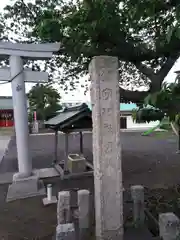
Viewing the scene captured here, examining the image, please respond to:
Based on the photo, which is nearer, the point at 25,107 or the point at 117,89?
the point at 117,89

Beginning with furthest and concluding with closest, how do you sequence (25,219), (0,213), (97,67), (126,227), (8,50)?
(8,50)
(0,213)
(25,219)
(126,227)
(97,67)

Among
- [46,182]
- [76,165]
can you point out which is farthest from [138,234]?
[76,165]

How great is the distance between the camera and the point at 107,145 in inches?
115

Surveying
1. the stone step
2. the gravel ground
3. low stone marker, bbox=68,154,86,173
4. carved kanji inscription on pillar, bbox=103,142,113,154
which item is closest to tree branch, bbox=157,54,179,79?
carved kanji inscription on pillar, bbox=103,142,113,154

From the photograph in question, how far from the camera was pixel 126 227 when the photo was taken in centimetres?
343

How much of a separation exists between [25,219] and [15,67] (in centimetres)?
364

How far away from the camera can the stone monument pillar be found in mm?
2875

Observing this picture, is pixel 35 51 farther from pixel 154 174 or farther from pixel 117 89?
pixel 154 174

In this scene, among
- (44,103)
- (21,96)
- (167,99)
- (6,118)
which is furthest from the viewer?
(6,118)

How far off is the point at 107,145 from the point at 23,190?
342 cm

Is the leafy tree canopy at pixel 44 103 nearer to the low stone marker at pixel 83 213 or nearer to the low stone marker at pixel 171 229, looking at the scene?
the low stone marker at pixel 83 213

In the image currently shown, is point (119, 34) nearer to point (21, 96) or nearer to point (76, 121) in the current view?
point (21, 96)

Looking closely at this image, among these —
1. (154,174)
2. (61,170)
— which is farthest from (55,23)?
(154,174)

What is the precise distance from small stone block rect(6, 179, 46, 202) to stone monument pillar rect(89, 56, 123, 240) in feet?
9.54
